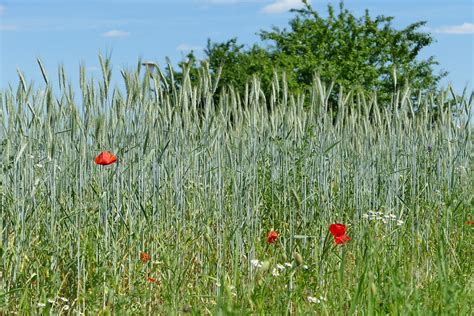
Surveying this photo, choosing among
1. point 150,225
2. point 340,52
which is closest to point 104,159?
point 150,225

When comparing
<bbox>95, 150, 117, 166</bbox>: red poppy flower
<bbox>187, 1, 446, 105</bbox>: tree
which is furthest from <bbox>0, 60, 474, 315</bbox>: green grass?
<bbox>187, 1, 446, 105</bbox>: tree

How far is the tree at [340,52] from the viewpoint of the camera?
14.5 meters

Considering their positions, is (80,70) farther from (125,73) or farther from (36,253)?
(36,253)

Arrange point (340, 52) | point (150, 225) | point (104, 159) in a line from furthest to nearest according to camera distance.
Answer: point (340, 52) → point (150, 225) → point (104, 159)

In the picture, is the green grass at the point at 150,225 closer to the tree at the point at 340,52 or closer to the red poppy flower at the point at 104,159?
the red poppy flower at the point at 104,159

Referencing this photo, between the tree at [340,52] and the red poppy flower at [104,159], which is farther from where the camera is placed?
the tree at [340,52]

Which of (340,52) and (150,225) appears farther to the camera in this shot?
(340,52)

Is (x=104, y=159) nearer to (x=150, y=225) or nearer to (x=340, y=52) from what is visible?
(x=150, y=225)

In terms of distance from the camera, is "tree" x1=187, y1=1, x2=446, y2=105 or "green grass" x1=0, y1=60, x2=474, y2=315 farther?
"tree" x1=187, y1=1, x2=446, y2=105

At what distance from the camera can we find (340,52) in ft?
52.1

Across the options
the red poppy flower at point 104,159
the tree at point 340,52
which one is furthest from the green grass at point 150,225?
the tree at point 340,52

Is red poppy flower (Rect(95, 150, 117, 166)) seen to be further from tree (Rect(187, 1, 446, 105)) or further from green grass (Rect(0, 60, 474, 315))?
tree (Rect(187, 1, 446, 105))

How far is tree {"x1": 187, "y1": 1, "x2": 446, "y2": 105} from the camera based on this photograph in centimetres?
1453

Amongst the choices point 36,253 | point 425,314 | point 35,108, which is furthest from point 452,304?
point 35,108
